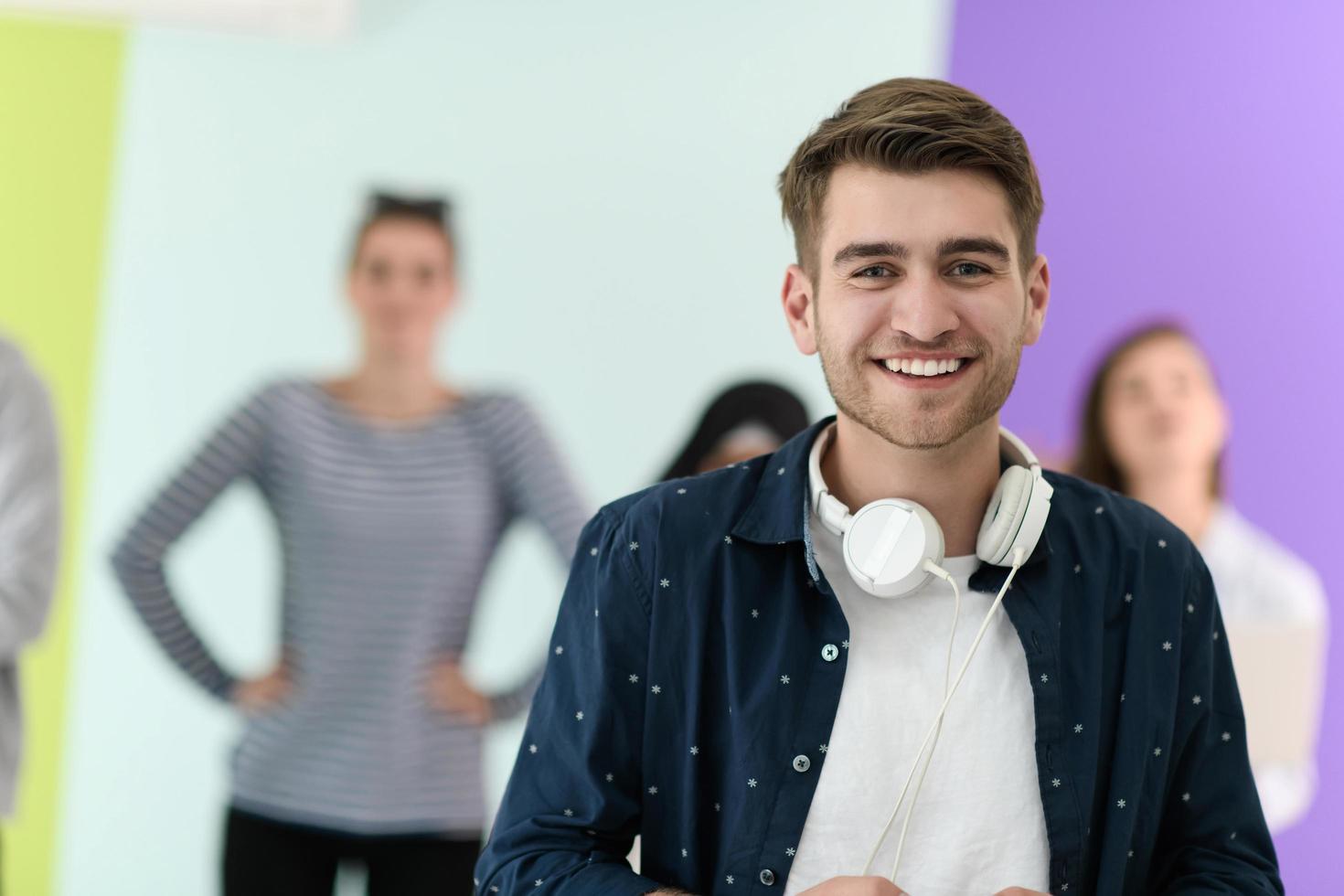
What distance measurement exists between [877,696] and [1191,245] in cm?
285

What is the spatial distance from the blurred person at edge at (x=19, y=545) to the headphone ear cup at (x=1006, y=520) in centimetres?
250

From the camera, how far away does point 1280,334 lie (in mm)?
3803

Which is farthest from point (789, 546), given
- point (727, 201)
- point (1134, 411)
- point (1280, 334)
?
point (1280, 334)

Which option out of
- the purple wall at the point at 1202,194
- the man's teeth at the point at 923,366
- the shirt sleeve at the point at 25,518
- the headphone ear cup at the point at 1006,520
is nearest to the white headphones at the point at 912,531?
the headphone ear cup at the point at 1006,520

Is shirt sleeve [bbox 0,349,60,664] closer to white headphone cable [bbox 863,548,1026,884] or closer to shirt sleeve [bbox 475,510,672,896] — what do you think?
shirt sleeve [bbox 475,510,672,896]

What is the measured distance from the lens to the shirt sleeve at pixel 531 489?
338cm

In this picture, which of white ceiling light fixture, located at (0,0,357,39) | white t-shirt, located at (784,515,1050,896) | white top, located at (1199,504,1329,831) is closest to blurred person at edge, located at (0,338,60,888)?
white ceiling light fixture, located at (0,0,357,39)

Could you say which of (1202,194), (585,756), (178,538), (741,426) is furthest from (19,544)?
(1202,194)

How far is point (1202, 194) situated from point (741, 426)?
4.90 feet

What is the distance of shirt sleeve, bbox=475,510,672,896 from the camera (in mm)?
1318

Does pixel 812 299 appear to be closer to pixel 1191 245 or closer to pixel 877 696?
pixel 877 696

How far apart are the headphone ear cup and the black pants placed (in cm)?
221

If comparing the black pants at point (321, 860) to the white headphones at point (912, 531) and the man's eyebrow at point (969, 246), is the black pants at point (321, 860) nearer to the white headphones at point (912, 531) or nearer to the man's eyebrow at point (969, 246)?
the white headphones at point (912, 531)

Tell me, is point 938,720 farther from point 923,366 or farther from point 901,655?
point 923,366
